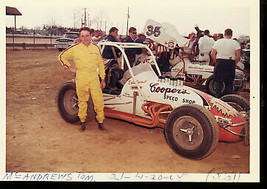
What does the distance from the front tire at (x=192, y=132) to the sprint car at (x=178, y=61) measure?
4116 mm

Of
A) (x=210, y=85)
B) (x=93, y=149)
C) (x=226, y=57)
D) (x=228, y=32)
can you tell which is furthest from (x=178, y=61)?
(x=93, y=149)

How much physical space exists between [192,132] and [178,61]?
5627 millimetres

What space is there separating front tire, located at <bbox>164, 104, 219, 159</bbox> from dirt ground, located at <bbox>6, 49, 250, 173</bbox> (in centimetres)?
21

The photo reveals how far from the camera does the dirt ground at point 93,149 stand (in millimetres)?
4379

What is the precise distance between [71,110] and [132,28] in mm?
3774

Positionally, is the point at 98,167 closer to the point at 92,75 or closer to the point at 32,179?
the point at 32,179

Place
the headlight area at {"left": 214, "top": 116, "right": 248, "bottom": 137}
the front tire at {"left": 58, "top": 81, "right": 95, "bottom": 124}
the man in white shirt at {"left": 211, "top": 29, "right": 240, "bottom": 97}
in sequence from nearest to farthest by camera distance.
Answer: the headlight area at {"left": 214, "top": 116, "right": 248, "bottom": 137} → the front tire at {"left": 58, "top": 81, "right": 95, "bottom": 124} → the man in white shirt at {"left": 211, "top": 29, "right": 240, "bottom": 97}

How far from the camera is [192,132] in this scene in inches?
176

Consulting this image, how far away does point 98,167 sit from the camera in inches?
171

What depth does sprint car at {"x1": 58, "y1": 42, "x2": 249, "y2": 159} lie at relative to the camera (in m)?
4.41

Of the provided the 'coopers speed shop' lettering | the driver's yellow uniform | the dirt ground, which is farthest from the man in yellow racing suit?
the 'coopers speed shop' lettering

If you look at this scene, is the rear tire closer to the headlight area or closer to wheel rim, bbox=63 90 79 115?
the headlight area

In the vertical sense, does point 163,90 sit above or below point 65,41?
below

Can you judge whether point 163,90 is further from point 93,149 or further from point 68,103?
point 68,103
